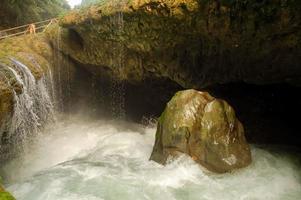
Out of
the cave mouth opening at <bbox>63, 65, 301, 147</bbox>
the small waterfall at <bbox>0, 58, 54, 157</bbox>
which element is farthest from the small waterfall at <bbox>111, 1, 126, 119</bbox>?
the small waterfall at <bbox>0, 58, 54, 157</bbox>

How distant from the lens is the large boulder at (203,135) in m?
7.75

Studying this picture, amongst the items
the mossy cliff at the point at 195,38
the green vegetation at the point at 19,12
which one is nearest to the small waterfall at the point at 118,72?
the mossy cliff at the point at 195,38

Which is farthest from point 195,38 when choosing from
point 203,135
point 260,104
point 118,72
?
point 118,72

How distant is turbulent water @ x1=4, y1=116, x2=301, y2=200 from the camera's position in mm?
6820

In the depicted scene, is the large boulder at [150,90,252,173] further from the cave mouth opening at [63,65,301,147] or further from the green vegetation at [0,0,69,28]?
the green vegetation at [0,0,69,28]

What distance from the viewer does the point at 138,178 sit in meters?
7.55

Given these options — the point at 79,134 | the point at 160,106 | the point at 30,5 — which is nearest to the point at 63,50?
the point at 79,134

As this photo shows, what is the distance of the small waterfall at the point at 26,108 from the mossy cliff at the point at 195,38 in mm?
2384

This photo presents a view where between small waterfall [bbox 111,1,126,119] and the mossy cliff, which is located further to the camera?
small waterfall [bbox 111,1,126,119]

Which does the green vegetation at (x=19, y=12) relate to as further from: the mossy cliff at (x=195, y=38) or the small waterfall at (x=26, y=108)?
the small waterfall at (x=26, y=108)

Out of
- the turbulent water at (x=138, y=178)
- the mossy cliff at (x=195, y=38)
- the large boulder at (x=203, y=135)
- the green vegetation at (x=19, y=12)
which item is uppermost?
the green vegetation at (x=19, y=12)

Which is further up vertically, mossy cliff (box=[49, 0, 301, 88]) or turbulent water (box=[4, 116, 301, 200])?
mossy cliff (box=[49, 0, 301, 88])

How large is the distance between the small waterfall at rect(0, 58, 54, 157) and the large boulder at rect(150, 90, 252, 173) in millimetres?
3817

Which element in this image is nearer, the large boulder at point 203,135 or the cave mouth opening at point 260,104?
the large boulder at point 203,135
